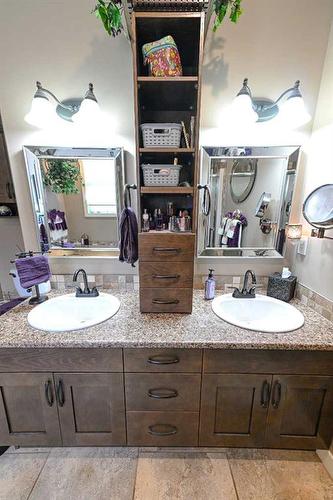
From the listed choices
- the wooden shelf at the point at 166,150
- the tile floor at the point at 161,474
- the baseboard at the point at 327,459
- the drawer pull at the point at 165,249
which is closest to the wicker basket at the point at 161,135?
the wooden shelf at the point at 166,150

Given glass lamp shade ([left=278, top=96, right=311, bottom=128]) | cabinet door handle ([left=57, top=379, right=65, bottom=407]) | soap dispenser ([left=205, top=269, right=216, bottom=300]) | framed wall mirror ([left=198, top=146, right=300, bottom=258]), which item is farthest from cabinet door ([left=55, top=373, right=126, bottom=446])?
glass lamp shade ([left=278, top=96, right=311, bottom=128])

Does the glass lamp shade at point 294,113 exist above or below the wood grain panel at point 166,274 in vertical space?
above

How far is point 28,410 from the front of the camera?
1.14 m

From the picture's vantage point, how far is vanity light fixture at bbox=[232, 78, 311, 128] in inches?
Result: 47.1

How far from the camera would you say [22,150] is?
4.47 feet

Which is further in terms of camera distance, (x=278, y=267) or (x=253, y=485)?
(x=278, y=267)

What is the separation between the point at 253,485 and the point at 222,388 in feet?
1.82

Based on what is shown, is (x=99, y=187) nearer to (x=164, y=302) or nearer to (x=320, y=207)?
(x=164, y=302)

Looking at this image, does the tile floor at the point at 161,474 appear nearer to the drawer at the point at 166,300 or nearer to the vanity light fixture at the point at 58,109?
the drawer at the point at 166,300

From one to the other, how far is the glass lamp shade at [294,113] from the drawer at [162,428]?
1.78m

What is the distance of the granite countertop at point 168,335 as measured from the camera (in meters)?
1.01

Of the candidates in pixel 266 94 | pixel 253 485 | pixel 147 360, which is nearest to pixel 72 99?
pixel 266 94

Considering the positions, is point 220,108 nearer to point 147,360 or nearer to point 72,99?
point 72,99

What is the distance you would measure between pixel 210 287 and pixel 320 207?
2.60 feet
